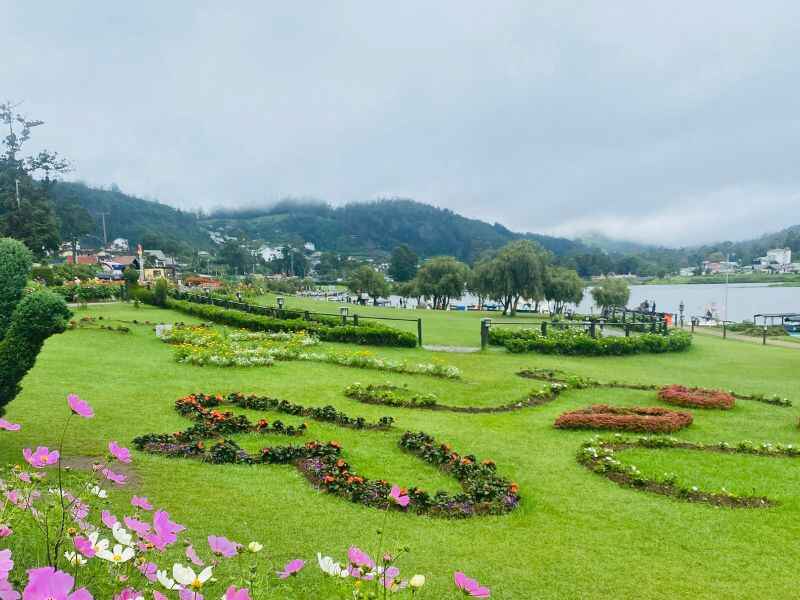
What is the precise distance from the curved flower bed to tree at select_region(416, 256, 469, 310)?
45.3 metres

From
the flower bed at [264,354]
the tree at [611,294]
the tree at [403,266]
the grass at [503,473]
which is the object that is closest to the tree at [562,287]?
the tree at [611,294]

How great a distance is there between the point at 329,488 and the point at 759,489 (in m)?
4.45

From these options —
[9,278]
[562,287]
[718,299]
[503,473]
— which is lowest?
[503,473]

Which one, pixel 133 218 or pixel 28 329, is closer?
pixel 28 329

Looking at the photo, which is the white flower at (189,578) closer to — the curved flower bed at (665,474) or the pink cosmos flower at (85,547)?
the pink cosmos flower at (85,547)

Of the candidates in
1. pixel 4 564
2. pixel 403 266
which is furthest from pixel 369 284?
pixel 4 564

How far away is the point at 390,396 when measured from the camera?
9.35 meters

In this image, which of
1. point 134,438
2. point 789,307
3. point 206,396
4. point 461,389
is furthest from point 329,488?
point 789,307

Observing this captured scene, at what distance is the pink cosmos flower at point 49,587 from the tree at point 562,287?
124ft

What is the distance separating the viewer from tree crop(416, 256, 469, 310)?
173 feet

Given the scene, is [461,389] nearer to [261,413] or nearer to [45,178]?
[261,413]

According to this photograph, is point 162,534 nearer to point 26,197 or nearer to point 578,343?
point 578,343

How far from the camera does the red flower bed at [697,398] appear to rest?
31.5 ft

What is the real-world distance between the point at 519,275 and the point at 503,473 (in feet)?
96.9
